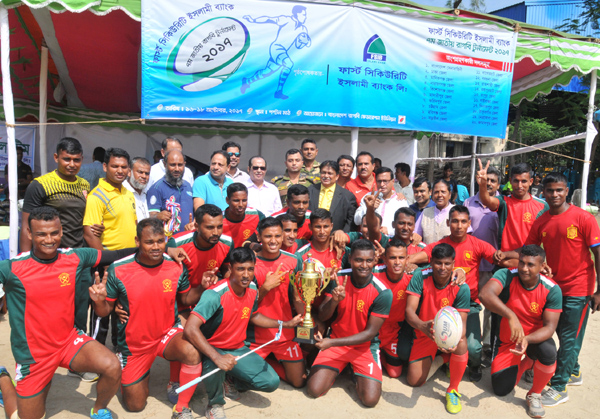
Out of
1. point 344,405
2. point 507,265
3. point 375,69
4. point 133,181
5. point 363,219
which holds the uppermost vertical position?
point 375,69

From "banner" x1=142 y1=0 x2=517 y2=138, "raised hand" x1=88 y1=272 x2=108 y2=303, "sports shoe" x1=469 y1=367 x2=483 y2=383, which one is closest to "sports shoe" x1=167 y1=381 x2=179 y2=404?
"raised hand" x1=88 y1=272 x2=108 y2=303

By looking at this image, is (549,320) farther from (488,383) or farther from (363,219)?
(363,219)

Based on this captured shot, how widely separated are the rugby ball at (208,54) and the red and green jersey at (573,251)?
4266 millimetres

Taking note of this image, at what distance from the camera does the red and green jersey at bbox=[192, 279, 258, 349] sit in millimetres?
3666

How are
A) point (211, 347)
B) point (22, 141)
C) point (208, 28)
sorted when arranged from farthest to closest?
1. point (22, 141)
2. point (208, 28)
3. point (211, 347)

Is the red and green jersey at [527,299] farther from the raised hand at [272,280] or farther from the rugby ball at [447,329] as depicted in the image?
the raised hand at [272,280]

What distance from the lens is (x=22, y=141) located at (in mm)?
9734

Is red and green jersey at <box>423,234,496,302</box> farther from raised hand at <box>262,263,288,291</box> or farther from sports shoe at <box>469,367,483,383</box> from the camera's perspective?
raised hand at <box>262,263,288,291</box>

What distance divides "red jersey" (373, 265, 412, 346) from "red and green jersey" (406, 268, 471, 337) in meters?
0.16

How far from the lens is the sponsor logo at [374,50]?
6121mm

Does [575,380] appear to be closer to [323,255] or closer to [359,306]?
[359,306]

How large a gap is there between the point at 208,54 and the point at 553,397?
5.40 metres

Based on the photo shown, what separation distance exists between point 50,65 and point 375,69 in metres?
6.44

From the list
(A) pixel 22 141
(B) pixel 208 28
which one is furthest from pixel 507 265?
(A) pixel 22 141
